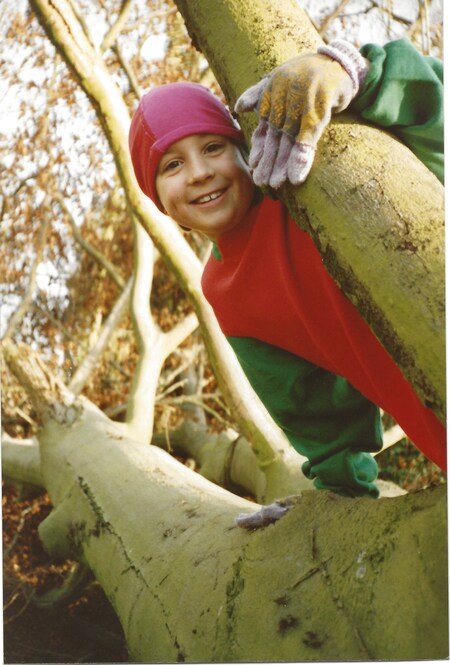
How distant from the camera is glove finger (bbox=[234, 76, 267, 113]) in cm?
98

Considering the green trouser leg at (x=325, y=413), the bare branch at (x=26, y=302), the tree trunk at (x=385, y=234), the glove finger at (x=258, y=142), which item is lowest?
the green trouser leg at (x=325, y=413)

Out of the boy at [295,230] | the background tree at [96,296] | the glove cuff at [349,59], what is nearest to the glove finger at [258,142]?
the boy at [295,230]

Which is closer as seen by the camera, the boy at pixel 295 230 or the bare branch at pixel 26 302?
the boy at pixel 295 230

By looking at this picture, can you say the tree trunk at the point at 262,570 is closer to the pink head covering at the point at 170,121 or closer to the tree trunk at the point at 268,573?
the tree trunk at the point at 268,573

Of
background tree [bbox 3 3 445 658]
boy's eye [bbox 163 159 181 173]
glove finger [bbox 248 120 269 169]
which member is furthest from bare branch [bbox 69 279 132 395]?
glove finger [bbox 248 120 269 169]

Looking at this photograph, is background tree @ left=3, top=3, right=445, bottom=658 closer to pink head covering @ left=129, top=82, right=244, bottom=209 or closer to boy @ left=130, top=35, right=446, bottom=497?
boy @ left=130, top=35, right=446, bottom=497

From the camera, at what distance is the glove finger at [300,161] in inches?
35.9

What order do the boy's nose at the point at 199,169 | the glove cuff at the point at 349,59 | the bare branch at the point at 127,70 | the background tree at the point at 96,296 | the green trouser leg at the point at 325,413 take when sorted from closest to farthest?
the glove cuff at the point at 349,59, the boy's nose at the point at 199,169, the green trouser leg at the point at 325,413, the background tree at the point at 96,296, the bare branch at the point at 127,70

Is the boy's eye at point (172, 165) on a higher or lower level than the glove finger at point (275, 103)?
higher

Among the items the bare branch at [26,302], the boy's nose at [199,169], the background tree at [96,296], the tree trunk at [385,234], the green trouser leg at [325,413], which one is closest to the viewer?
the tree trunk at [385,234]

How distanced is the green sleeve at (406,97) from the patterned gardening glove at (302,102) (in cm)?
3

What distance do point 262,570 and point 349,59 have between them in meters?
0.72

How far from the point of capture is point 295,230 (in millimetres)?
1155

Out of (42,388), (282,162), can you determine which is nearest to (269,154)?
(282,162)
